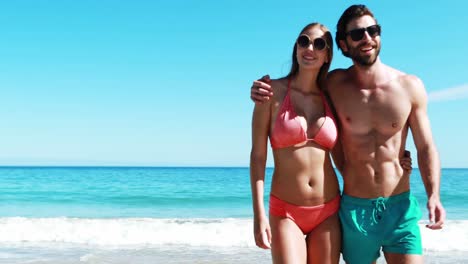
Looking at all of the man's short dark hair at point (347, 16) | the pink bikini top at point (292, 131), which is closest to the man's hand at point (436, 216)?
the pink bikini top at point (292, 131)

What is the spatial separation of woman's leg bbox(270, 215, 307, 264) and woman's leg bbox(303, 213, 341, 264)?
2.5 inches

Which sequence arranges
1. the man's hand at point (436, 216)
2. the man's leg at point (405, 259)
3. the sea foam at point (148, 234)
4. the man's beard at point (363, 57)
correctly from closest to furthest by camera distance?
the man's hand at point (436, 216), the man's leg at point (405, 259), the man's beard at point (363, 57), the sea foam at point (148, 234)

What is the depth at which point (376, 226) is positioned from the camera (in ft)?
11.5

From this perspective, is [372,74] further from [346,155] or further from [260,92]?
[260,92]

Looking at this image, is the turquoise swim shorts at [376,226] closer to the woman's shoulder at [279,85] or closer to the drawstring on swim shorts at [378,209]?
the drawstring on swim shorts at [378,209]

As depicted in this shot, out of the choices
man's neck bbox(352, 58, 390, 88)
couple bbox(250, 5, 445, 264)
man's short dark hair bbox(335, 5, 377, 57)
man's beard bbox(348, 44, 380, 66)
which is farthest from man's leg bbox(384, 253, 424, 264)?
man's short dark hair bbox(335, 5, 377, 57)

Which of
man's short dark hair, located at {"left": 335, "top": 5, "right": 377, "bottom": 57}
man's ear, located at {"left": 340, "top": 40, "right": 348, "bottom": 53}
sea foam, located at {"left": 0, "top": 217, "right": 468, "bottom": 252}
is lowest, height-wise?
sea foam, located at {"left": 0, "top": 217, "right": 468, "bottom": 252}

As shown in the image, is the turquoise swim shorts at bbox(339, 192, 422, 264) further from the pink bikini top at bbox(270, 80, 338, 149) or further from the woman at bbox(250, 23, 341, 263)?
the pink bikini top at bbox(270, 80, 338, 149)

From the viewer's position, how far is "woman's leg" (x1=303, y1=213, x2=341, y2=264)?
3.39m

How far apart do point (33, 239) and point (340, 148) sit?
30.7 feet

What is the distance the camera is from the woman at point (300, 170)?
3408 millimetres

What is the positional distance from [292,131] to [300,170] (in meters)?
0.28

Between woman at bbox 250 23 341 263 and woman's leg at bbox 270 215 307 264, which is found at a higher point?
woman at bbox 250 23 341 263

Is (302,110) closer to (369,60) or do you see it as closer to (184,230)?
(369,60)
